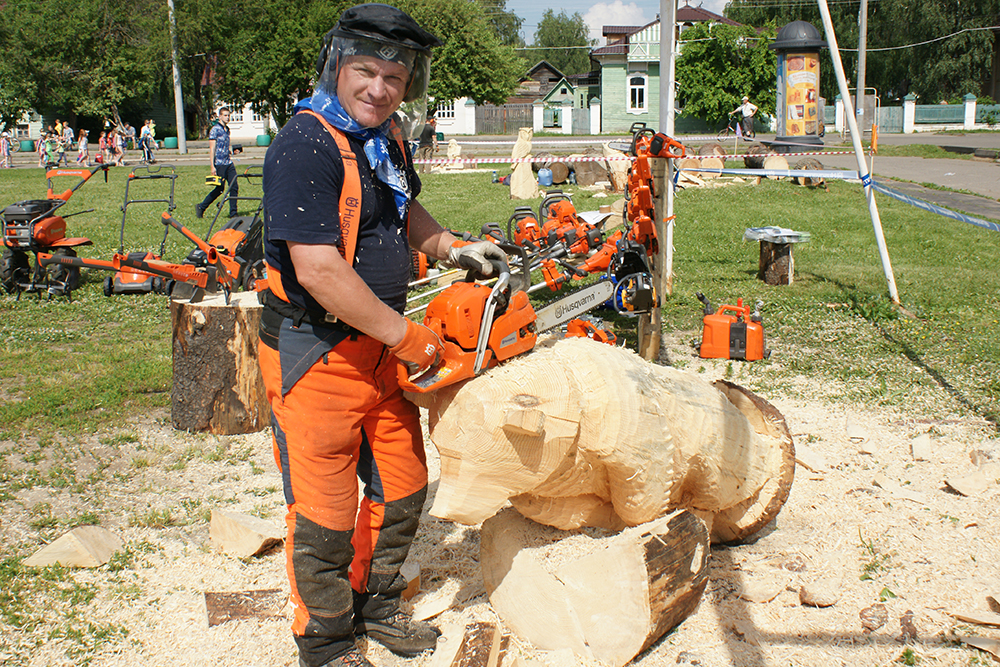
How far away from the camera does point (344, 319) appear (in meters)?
2.07

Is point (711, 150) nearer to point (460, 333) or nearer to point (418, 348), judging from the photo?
point (460, 333)

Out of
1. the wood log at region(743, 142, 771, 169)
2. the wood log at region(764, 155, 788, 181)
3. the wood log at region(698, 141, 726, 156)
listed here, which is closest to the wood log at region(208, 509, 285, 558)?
the wood log at region(764, 155, 788, 181)

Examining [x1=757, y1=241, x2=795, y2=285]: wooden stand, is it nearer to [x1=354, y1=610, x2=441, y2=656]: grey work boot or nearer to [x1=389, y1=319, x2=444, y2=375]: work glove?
[x1=354, y1=610, x2=441, y2=656]: grey work boot

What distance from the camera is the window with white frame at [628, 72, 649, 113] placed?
44.4 m

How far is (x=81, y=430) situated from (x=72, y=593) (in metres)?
1.83

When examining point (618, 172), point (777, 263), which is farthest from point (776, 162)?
point (777, 263)

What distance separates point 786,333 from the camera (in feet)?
19.7

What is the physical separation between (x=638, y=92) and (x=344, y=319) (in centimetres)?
4591

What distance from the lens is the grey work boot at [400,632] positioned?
2.57 metres

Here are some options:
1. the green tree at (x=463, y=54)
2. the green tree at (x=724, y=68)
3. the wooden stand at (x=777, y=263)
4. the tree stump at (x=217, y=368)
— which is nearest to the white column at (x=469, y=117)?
the green tree at (x=463, y=54)

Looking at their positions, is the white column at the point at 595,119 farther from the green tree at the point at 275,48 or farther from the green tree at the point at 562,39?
the green tree at the point at 562,39

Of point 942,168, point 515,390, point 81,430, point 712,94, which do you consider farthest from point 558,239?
point 712,94

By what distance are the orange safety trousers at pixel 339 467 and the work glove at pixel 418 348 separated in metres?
0.17

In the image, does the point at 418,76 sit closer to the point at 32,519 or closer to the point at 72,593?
the point at 72,593
